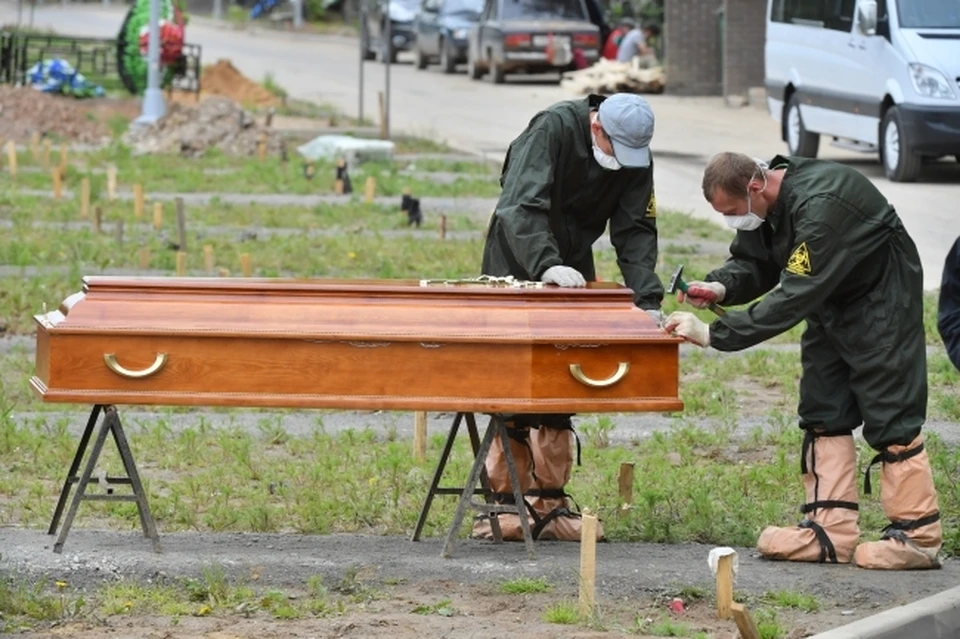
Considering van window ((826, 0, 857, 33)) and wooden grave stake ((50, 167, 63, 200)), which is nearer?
wooden grave stake ((50, 167, 63, 200))

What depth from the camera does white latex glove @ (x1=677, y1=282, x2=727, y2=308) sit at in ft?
23.1

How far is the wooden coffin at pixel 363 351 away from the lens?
661 cm

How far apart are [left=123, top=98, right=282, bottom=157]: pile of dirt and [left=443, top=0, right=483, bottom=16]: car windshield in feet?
47.9

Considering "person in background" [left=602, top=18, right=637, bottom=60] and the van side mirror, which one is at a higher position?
the van side mirror

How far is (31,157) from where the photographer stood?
21984 millimetres

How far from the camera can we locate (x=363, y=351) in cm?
661

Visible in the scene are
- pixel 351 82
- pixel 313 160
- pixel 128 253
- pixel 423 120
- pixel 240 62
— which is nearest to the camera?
pixel 128 253

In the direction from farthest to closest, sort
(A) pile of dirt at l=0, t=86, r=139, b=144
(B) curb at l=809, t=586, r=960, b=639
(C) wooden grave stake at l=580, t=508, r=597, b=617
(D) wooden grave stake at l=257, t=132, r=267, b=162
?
(A) pile of dirt at l=0, t=86, r=139, b=144, (D) wooden grave stake at l=257, t=132, r=267, b=162, (C) wooden grave stake at l=580, t=508, r=597, b=617, (B) curb at l=809, t=586, r=960, b=639

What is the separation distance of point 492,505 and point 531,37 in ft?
90.4

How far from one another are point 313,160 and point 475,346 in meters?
15.4

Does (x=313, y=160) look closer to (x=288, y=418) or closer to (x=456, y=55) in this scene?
(x=288, y=418)

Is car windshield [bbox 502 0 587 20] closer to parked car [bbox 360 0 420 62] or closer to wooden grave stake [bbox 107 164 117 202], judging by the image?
→ parked car [bbox 360 0 420 62]

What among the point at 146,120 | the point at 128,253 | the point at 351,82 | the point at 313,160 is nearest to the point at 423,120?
the point at 146,120

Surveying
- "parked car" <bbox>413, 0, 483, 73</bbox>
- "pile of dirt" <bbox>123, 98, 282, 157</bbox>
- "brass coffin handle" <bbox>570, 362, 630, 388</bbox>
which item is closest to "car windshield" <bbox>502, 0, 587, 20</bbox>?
"parked car" <bbox>413, 0, 483, 73</bbox>
